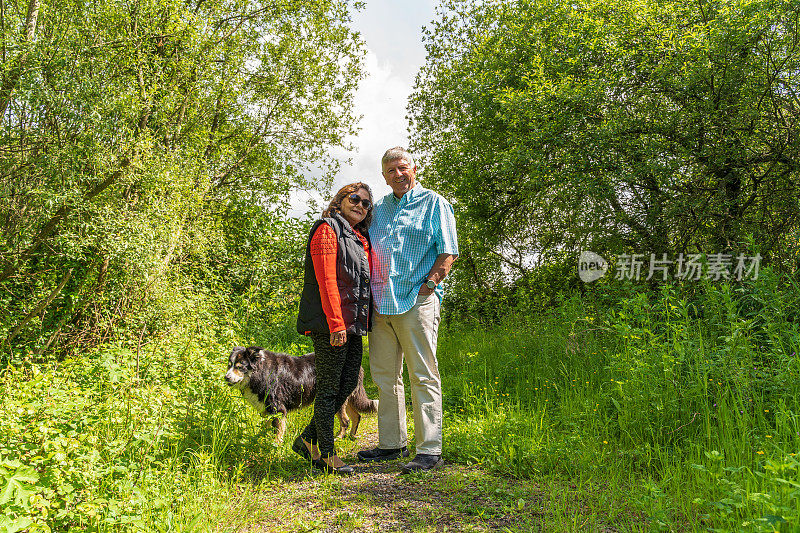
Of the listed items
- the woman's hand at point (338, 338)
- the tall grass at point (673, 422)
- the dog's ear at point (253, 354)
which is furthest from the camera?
the dog's ear at point (253, 354)

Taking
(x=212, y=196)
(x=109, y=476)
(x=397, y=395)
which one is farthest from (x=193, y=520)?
(x=212, y=196)

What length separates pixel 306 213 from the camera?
35.9ft

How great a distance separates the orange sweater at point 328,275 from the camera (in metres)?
3.38

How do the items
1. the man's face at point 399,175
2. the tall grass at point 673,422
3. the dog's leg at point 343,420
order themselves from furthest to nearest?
the dog's leg at point 343,420 → the man's face at point 399,175 → the tall grass at point 673,422

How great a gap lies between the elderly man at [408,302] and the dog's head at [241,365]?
3.63 feet

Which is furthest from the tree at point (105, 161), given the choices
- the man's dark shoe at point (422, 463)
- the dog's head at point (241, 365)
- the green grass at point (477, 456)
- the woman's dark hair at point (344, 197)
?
the man's dark shoe at point (422, 463)

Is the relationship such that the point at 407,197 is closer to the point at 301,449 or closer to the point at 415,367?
the point at 415,367

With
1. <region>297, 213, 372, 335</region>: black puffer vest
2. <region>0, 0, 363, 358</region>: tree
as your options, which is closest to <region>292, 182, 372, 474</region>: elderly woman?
<region>297, 213, 372, 335</region>: black puffer vest

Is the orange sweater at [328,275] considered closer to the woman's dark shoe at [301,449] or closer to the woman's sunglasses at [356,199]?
the woman's sunglasses at [356,199]

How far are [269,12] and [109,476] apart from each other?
10.2m

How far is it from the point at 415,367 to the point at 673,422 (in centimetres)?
184

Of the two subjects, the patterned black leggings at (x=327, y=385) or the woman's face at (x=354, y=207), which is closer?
the patterned black leggings at (x=327, y=385)

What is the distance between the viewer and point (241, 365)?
14.0 ft

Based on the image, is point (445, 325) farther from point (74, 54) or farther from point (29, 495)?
point (29, 495)
